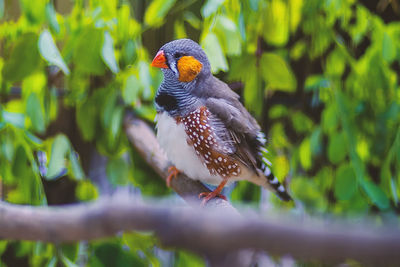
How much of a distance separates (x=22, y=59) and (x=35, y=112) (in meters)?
0.09

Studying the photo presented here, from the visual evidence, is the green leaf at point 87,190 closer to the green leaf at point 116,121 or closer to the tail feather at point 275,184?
the green leaf at point 116,121

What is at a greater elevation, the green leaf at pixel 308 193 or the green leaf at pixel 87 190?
the green leaf at pixel 87 190

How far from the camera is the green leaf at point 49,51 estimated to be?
0.58 metres

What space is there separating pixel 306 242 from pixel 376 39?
2.43 feet

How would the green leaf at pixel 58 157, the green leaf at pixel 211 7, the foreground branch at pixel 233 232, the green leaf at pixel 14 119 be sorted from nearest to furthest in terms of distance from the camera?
the foreground branch at pixel 233 232
the green leaf at pixel 211 7
the green leaf at pixel 58 157
the green leaf at pixel 14 119

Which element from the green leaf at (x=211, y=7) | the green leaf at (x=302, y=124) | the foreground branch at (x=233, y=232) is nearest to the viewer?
the foreground branch at (x=233, y=232)

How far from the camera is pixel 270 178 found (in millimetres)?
552

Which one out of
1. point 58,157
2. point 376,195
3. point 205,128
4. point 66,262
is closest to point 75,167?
point 58,157

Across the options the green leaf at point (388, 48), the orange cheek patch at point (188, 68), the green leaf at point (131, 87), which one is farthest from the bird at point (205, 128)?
the green leaf at point (388, 48)

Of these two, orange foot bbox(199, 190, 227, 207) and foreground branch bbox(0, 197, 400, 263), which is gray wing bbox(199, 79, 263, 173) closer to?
orange foot bbox(199, 190, 227, 207)

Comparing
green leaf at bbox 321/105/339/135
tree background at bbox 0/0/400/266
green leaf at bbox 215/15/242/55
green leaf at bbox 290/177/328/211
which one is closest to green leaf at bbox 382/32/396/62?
tree background at bbox 0/0/400/266

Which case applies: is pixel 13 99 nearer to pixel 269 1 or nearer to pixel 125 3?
pixel 125 3

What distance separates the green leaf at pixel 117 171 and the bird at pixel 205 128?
135mm

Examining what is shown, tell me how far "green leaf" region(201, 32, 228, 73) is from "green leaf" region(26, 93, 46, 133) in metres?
0.35
